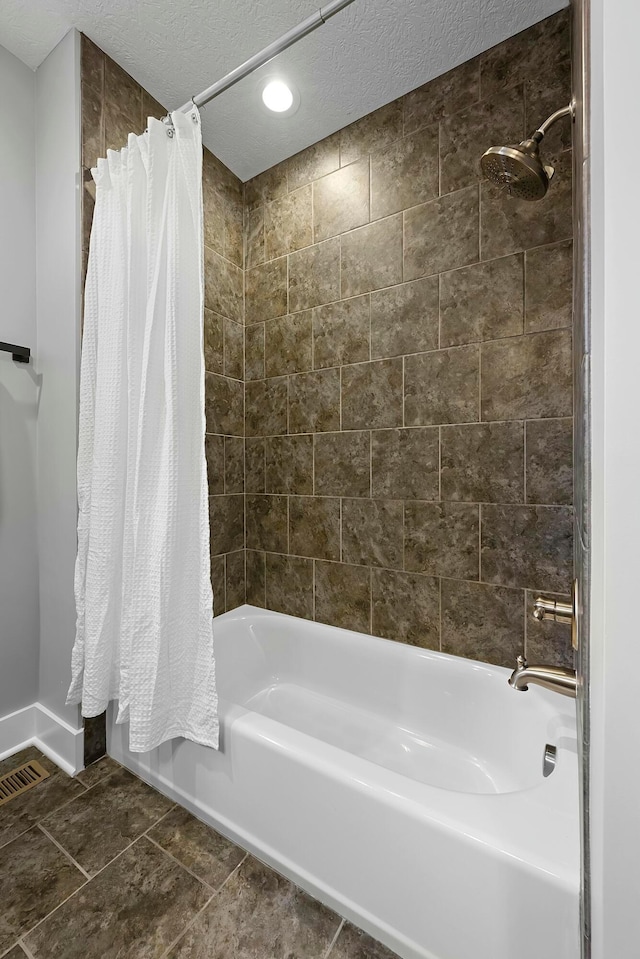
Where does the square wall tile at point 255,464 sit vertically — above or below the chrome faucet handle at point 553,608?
above

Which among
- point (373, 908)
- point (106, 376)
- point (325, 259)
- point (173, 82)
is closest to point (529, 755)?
point (373, 908)

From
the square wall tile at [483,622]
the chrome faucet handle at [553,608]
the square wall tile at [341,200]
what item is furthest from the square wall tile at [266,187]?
the chrome faucet handle at [553,608]

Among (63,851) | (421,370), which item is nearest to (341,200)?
(421,370)

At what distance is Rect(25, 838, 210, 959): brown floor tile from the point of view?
37.7 inches

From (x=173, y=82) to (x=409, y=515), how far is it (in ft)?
6.42

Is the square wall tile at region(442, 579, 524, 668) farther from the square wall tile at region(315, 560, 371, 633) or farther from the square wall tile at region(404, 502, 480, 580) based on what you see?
the square wall tile at region(315, 560, 371, 633)

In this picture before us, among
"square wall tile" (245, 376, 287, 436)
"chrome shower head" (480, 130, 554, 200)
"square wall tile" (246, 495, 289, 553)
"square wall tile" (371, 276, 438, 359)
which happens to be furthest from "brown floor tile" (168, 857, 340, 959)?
"chrome shower head" (480, 130, 554, 200)

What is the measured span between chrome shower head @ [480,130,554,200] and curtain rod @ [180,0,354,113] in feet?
1.77

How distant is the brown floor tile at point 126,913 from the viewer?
3.14 ft

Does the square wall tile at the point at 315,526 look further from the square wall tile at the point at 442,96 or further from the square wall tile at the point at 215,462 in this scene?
the square wall tile at the point at 442,96

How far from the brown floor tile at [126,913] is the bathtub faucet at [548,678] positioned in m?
0.98

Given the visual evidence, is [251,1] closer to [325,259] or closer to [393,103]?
[393,103]

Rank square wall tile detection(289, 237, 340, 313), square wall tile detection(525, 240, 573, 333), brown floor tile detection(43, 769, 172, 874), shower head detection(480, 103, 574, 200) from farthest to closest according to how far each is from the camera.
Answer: square wall tile detection(289, 237, 340, 313), square wall tile detection(525, 240, 573, 333), brown floor tile detection(43, 769, 172, 874), shower head detection(480, 103, 574, 200)

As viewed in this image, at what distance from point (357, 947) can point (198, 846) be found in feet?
1.65
